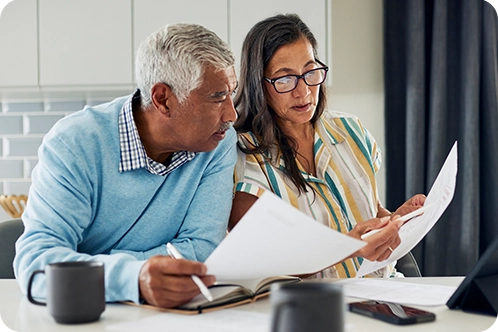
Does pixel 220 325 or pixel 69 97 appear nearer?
pixel 220 325

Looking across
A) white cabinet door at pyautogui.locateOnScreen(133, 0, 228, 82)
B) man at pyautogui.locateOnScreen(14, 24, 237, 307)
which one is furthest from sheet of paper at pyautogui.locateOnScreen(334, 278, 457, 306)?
white cabinet door at pyautogui.locateOnScreen(133, 0, 228, 82)

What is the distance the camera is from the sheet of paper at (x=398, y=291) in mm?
1195

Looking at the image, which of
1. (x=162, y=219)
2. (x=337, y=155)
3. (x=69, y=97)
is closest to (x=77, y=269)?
(x=162, y=219)

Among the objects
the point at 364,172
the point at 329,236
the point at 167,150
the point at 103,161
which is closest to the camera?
the point at 329,236

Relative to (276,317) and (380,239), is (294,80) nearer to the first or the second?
(380,239)

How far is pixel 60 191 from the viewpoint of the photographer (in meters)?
1.39

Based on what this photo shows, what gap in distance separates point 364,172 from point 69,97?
1892 mm

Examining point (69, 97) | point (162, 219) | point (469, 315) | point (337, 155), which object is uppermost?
point (69, 97)

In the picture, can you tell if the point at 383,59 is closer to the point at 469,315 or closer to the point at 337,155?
the point at 337,155

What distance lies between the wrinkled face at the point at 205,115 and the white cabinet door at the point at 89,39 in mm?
1490

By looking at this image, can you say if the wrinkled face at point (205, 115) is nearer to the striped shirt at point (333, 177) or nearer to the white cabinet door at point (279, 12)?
the striped shirt at point (333, 177)

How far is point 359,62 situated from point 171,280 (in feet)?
7.79

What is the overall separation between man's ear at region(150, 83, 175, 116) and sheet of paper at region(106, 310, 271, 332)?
592 millimetres

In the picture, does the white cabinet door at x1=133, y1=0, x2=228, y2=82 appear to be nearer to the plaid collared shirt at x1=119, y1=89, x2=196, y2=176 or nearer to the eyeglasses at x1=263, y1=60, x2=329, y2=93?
the eyeglasses at x1=263, y1=60, x2=329, y2=93
